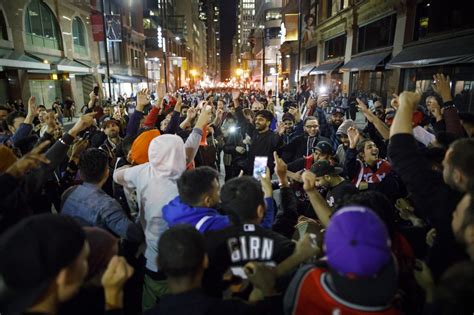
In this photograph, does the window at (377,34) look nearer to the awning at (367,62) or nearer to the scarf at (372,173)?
the awning at (367,62)

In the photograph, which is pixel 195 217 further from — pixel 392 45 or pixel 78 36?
pixel 78 36

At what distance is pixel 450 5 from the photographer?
1326 centimetres

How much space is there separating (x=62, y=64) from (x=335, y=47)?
23.5 meters

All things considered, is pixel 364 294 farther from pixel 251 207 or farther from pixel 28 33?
pixel 28 33

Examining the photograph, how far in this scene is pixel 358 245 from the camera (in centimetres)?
135

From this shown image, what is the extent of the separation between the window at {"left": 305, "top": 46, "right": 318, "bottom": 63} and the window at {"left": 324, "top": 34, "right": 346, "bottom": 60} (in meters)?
3.99

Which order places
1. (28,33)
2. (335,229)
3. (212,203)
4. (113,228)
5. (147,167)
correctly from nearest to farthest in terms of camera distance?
(335,229)
(212,203)
(113,228)
(147,167)
(28,33)

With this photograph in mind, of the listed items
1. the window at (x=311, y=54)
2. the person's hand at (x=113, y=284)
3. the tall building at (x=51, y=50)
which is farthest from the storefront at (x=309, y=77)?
the person's hand at (x=113, y=284)

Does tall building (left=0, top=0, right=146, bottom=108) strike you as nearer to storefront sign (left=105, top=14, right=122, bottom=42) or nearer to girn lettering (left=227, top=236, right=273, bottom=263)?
storefront sign (left=105, top=14, right=122, bottom=42)

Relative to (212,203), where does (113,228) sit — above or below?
→ below

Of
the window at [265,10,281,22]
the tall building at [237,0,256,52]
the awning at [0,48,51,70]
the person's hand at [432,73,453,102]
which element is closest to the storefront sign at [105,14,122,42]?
the awning at [0,48,51,70]

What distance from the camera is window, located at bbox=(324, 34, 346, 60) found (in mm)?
27678

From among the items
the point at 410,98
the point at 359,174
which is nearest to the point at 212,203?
the point at 410,98

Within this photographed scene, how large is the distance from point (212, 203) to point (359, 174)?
108 inches
